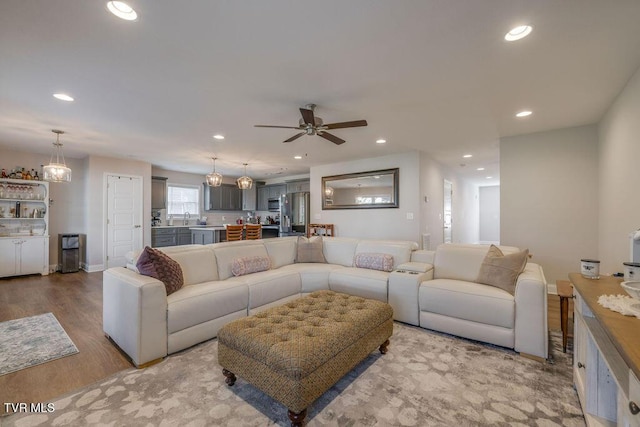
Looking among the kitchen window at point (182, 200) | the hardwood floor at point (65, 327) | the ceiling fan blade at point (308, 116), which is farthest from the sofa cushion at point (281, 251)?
the kitchen window at point (182, 200)

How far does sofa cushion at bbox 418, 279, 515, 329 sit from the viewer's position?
8.14 feet

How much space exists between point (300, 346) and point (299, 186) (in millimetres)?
6865

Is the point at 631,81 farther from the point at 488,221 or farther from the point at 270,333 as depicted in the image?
the point at 488,221

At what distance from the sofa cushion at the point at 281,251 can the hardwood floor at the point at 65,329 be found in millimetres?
1988

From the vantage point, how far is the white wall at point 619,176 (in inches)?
101

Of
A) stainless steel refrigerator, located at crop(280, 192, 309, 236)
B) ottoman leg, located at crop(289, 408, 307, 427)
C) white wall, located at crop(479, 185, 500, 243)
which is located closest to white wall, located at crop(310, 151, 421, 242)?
stainless steel refrigerator, located at crop(280, 192, 309, 236)

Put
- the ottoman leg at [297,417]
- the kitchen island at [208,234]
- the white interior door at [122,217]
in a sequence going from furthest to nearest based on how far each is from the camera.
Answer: the kitchen island at [208,234] < the white interior door at [122,217] < the ottoman leg at [297,417]

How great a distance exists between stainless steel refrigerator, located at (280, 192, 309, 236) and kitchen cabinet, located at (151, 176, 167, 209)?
3.19m

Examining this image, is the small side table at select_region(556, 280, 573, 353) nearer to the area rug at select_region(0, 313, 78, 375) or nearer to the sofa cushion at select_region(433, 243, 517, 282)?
the sofa cushion at select_region(433, 243, 517, 282)

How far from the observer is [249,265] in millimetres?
3477

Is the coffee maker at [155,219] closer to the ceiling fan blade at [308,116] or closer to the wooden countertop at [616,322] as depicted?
the ceiling fan blade at [308,116]

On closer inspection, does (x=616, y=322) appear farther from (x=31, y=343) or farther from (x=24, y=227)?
(x=24, y=227)

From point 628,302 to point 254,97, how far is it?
10.7ft

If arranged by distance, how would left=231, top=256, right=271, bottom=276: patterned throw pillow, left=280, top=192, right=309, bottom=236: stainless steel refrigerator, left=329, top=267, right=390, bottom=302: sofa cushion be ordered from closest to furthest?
left=329, top=267, right=390, bottom=302: sofa cushion < left=231, top=256, right=271, bottom=276: patterned throw pillow < left=280, top=192, right=309, bottom=236: stainless steel refrigerator
